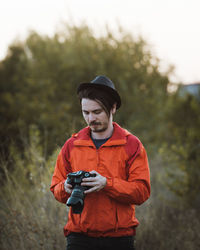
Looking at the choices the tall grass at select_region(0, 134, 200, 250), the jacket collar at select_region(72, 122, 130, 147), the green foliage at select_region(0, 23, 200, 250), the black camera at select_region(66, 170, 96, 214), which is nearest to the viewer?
the black camera at select_region(66, 170, 96, 214)

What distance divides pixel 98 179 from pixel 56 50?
10444 mm

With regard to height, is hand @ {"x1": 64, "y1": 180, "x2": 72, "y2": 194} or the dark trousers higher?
hand @ {"x1": 64, "y1": 180, "x2": 72, "y2": 194}

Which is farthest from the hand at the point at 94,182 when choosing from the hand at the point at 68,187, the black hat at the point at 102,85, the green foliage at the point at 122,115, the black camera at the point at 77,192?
the green foliage at the point at 122,115

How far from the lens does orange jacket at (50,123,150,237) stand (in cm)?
211

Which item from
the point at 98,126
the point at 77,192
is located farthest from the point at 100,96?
the point at 77,192

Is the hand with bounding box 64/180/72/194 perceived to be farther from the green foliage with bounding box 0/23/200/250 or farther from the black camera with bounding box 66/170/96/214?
the green foliage with bounding box 0/23/200/250

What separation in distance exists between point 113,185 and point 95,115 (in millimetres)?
542

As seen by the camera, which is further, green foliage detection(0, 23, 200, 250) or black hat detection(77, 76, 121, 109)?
green foliage detection(0, 23, 200, 250)

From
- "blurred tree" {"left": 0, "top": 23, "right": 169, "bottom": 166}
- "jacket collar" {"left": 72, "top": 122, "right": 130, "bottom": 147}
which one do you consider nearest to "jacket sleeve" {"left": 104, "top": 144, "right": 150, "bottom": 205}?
"jacket collar" {"left": 72, "top": 122, "right": 130, "bottom": 147}

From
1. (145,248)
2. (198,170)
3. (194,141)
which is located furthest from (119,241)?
(194,141)

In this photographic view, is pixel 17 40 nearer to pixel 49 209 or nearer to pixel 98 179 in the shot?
pixel 49 209

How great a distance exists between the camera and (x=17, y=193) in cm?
377

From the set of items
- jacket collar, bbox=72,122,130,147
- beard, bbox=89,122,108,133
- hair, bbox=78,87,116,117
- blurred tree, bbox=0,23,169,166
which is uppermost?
blurred tree, bbox=0,23,169,166

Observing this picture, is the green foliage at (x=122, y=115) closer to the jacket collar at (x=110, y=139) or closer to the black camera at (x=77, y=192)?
the jacket collar at (x=110, y=139)
